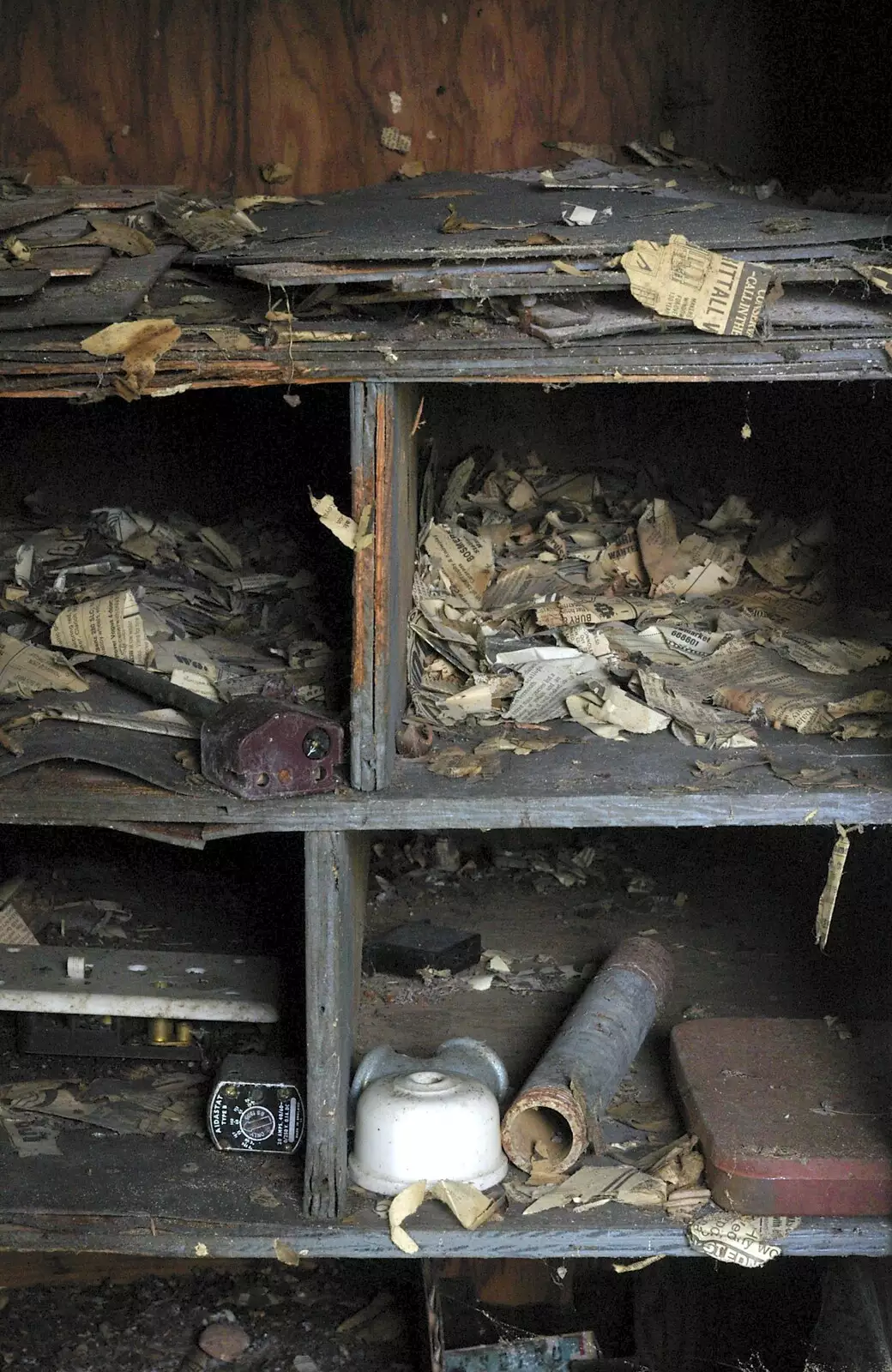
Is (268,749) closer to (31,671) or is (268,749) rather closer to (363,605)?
(363,605)

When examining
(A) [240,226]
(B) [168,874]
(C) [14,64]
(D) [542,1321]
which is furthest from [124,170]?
(D) [542,1321]

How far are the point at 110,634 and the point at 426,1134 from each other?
2.60ft

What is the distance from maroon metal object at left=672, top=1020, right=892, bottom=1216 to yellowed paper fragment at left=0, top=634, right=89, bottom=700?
1010 millimetres

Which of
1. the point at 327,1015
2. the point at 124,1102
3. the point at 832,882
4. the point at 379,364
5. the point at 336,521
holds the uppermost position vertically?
the point at 379,364

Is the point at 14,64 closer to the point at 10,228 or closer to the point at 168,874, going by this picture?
the point at 10,228

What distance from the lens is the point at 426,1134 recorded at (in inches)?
70.8

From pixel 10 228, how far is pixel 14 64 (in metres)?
0.82

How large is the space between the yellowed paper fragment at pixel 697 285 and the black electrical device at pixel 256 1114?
1.13 m

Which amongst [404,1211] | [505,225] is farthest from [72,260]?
[404,1211]

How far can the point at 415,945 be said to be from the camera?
237 cm

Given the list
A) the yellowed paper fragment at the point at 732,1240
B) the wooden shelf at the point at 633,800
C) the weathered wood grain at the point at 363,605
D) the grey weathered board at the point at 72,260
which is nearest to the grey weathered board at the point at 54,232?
the grey weathered board at the point at 72,260

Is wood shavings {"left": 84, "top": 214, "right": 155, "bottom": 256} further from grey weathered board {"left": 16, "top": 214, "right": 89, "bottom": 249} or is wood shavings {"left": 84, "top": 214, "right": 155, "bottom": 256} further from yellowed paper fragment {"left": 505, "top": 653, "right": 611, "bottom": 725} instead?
yellowed paper fragment {"left": 505, "top": 653, "right": 611, "bottom": 725}

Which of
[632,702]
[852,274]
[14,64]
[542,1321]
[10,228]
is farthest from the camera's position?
[542,1321]

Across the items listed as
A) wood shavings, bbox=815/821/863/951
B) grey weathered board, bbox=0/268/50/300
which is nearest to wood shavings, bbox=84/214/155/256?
grey weathered board, bbox=0/268/50/300
